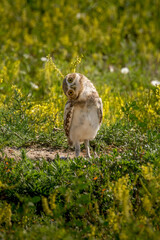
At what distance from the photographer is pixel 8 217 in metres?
3.52

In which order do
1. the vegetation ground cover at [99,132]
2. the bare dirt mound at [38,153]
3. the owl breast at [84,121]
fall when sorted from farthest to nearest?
the bare dirt mound at [38,153]
the owl breast at [84,121]
the vegetation ground cover at [99,132]

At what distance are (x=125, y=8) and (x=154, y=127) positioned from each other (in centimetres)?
854

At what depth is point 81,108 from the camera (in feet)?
15.0

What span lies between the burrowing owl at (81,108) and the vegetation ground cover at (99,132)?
360 mm

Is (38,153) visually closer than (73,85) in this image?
No

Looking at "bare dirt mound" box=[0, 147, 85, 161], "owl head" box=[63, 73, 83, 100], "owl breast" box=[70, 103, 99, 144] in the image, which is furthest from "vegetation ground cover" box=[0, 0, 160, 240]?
"owl head" box=[63, 73, 83, 100]

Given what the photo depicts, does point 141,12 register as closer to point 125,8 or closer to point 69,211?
point 125,8

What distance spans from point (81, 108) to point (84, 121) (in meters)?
0.16

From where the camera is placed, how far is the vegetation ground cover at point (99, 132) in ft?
11.8

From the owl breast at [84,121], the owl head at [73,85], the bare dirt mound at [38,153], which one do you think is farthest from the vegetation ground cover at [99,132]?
the owl head at [73,85]

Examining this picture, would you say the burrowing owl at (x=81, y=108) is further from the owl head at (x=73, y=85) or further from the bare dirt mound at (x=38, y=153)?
the bare dirt mound at (x=38, y=153)

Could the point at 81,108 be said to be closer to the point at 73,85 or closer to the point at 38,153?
the point at 73,85

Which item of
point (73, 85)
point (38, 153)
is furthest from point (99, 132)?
point (73, 85)

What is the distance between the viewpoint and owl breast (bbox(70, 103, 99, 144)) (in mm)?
4574
